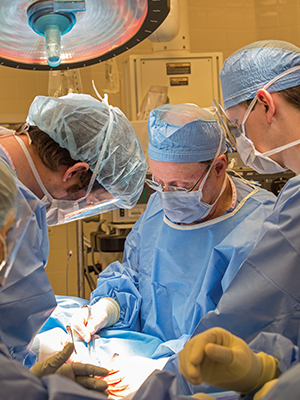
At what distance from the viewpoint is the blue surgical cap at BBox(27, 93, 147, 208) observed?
1.36m

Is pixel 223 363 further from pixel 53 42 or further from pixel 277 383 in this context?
pixel 53 42

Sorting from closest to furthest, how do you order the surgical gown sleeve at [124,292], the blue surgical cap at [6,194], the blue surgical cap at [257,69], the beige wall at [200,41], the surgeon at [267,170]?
the blue surgical cap at [6,194] → the surgeon at [267,170] → the blue surgical cap at [257,69] → the surgical gown sleeve at [124,292] → the beige wall at [200,41]

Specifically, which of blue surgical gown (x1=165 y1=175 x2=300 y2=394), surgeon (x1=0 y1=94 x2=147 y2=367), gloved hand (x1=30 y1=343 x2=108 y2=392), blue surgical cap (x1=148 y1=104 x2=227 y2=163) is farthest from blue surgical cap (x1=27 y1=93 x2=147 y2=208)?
gloved hand (x1=30 y1=343 x2=108 y2=392)

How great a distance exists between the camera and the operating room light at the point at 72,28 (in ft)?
3.06

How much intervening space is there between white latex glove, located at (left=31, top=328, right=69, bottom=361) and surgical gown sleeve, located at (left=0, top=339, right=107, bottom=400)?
698 millimetres

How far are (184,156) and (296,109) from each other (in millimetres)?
525

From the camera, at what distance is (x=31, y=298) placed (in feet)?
3.55

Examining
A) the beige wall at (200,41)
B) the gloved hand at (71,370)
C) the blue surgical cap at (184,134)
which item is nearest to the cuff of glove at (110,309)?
the blue surgical cap at (184,134)

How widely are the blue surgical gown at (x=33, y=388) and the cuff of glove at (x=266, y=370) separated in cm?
33

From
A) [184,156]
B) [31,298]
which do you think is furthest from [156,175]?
[31,298]

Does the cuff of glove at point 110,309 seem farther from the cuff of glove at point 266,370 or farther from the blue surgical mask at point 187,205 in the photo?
the cuff of glove at point 266,370

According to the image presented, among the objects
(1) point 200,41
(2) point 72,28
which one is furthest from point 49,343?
(1) point 200,41

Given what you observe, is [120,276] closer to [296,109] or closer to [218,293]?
[218,293]

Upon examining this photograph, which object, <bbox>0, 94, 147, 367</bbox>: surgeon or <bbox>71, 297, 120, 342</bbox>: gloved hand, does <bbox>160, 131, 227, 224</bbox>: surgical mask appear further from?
<bbox>71, 297, 120, 342</bbox>: gloved hand
